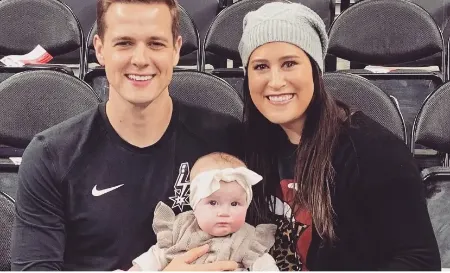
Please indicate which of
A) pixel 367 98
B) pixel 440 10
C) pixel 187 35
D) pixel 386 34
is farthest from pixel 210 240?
pixel 440 10

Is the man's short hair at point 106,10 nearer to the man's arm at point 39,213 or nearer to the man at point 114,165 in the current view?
the man at point 114,165

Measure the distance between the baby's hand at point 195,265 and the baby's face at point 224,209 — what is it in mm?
50

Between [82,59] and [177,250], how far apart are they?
4.89 ft

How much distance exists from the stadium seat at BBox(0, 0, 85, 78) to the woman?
1439mm

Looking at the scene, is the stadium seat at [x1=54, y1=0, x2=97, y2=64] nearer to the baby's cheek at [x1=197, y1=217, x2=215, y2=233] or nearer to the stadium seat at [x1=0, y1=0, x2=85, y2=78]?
the stadium seat at [x1=0, y1=0, x2=85, y2=78]

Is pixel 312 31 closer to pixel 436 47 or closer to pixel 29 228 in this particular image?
pixel 29 228

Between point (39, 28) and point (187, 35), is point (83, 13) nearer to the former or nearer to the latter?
point (39, 28)

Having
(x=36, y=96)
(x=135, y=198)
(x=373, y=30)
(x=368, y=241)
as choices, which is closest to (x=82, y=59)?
(x=36, y=96)

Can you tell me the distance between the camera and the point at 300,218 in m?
1.32

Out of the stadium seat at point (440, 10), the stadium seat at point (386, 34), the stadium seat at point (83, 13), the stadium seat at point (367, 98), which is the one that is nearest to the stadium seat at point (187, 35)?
the stadium seat at point (83, 13)

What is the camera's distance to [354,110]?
1.38 metres

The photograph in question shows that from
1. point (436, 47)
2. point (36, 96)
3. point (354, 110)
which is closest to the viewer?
point (354, 110)

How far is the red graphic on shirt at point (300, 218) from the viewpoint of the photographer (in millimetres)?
1319

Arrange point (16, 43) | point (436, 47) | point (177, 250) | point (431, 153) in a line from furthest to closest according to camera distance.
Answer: point (16, 43)
point (436, 47)
point (431, 153)
point (177, 250)
